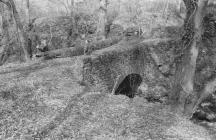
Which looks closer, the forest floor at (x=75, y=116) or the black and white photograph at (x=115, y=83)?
the forest floor at (x=75, y=116)

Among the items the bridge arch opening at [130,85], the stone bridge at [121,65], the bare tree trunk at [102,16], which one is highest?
the bare tree trunk at [102,16]

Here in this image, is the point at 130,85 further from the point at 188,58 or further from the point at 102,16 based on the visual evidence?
the point at 188,58

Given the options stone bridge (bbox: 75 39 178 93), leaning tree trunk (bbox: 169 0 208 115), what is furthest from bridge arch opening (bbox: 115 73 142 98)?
leaning tree trunk (bbox: 169 0 208 115)

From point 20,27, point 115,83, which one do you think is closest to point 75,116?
point 115,83

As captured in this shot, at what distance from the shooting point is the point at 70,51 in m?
14.9

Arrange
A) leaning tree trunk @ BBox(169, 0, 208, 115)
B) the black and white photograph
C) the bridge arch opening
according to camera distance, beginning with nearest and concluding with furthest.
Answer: the black and white photograph
leaning tree trunk @ BBox(169, 0, 208, 115)
the bridge arch opening

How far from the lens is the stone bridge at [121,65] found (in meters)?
12.1

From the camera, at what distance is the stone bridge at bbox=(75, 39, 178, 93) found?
12141mm

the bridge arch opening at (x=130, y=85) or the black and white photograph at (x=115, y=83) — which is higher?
the black and white photograph at (x=115, y=83)

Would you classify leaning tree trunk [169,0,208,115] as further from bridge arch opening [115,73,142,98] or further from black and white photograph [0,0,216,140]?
bridge arch opening [115,73,142,98]

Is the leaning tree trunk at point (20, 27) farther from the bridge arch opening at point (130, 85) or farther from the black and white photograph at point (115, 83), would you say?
the bridge arch opening at point (130, 85)

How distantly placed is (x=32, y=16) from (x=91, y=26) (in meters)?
6.14

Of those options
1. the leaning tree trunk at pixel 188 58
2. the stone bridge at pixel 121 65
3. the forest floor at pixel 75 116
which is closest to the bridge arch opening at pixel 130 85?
the stone bridge at pixel 121 65

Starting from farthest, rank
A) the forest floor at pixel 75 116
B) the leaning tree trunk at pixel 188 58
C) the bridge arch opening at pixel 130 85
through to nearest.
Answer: the bridge arch opening at pixel 130 85 → the leaning tree trunk at pixel 188 58 → the forest floor at pixel 75 116
